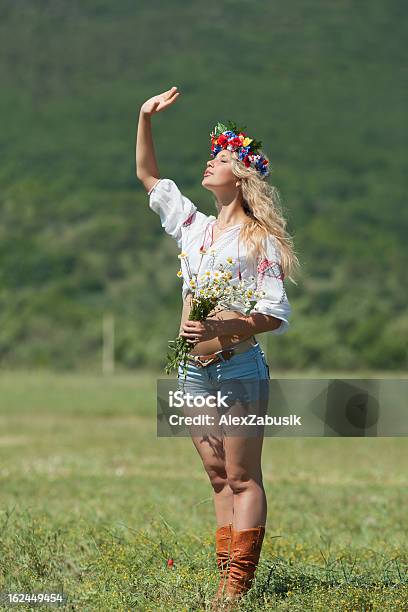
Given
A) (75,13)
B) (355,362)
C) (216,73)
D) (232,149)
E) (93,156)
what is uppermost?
(75,13)

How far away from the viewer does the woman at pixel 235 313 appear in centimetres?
538

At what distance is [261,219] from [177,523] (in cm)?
346

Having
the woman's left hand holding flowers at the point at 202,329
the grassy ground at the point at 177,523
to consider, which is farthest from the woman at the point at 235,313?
the grassy ground at the point at 177,523

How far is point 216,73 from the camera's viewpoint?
120 m

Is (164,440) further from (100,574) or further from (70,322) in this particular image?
(70,322)

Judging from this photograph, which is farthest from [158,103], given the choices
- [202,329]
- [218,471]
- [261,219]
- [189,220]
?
→ [218,471]

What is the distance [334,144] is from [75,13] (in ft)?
156

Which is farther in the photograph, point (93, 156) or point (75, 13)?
point (75, 13)

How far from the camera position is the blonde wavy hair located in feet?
17.8

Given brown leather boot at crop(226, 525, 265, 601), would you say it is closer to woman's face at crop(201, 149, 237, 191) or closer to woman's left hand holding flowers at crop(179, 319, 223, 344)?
woman's left hand holding flowers at crop(179, 319, 223, 344)

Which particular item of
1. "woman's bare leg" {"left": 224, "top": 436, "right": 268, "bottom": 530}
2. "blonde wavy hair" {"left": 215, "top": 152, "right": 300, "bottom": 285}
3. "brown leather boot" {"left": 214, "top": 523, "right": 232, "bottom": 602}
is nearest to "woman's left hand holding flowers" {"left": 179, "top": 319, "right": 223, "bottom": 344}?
"blonde wavy hair" {"left": 215, "top": 152, "right": 300, "bottom": 285}

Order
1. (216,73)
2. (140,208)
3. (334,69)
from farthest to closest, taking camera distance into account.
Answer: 1. (334,69)
2. (216,73)
3. (140,208)

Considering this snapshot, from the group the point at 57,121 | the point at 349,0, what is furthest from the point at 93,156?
the point at 349,0

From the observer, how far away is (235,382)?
544 centimetres
